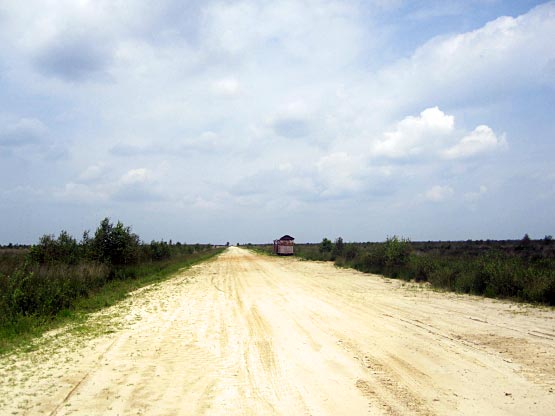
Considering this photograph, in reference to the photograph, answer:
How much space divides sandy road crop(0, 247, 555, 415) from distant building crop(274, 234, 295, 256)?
44.2m

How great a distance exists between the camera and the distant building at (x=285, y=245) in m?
56.4

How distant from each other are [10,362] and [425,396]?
6.62 metres

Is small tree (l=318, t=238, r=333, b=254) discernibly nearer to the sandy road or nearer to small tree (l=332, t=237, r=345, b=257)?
small tree (l=332, t=237, r=345, b=257)

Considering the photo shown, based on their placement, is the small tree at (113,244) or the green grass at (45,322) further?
the small tree at (113,244)

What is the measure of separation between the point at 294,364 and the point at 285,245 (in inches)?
1982

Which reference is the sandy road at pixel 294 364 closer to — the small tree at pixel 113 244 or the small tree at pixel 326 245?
the small tree at pixel 113 244

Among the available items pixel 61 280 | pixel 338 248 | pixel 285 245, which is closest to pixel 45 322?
pixel 61 280

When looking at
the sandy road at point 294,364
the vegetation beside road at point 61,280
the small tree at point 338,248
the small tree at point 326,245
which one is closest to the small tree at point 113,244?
the vegetation beside road at point 61,280

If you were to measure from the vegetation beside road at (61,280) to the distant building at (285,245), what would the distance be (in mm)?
28528

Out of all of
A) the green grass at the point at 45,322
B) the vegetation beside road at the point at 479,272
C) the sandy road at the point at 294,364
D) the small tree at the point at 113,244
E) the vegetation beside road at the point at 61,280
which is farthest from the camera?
the small tree at the point at 113,244

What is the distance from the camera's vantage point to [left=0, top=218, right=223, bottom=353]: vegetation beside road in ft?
34.4

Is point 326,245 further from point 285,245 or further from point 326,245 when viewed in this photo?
point 285,245

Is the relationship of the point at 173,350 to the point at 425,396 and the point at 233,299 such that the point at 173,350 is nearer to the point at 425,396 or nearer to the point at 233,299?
the point at 425,396

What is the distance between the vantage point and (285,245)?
57.2 m
